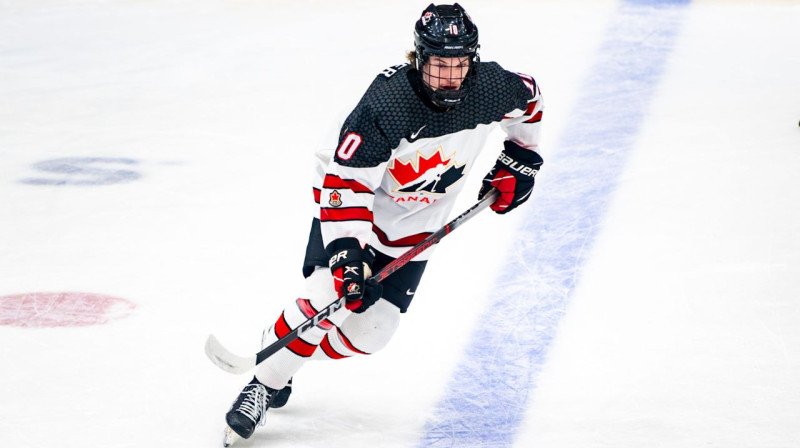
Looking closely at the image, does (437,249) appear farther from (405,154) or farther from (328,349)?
(405,154)

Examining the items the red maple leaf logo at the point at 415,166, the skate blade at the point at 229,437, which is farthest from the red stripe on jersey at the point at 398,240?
the skate blade at the point at 229,437

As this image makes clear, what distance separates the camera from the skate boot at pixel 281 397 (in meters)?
2.65

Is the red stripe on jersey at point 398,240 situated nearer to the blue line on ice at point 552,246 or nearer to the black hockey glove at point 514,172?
the black hockey glove at point 514,172

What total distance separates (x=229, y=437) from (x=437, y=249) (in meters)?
1.30

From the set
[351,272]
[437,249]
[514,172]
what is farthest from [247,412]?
[437,249]

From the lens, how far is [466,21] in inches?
90.3

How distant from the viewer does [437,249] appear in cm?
358

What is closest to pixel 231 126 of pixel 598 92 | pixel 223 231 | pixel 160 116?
pixel 160 116

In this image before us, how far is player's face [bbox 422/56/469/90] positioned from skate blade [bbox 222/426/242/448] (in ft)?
3.23

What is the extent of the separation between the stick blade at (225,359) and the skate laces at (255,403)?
0.21 ft

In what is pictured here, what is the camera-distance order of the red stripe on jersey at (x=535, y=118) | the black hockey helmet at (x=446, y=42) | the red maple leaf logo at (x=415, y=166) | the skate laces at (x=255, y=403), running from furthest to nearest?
1. the red stripe on jersey at (x=535, y=118)
2. the skate laces at (x=255, y=403)
3. the red maple leaf logo at (x=415, y=166)
4. the black hockey helmet at (x=446, y=42)

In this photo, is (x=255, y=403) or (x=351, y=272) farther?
(x=255, y=403)

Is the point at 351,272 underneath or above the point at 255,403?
above

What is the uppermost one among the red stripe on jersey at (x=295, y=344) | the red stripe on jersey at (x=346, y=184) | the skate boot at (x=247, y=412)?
the red stripe on jersey at (x=346, y=184)
